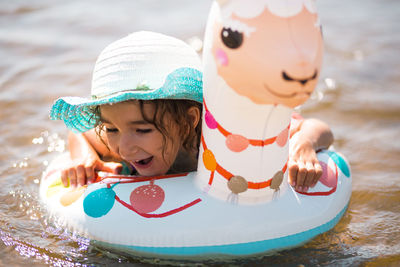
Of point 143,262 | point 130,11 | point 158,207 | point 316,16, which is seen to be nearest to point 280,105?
point 316,16

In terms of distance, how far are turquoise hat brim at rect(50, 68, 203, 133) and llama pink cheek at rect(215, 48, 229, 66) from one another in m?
0.31

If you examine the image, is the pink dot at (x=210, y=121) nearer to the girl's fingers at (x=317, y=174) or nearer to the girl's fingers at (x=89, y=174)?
the girl's fingers at (x=317, y=174)

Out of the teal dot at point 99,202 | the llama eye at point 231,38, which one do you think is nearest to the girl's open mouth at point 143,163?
the teal dot at point 99,202

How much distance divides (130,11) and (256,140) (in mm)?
5054

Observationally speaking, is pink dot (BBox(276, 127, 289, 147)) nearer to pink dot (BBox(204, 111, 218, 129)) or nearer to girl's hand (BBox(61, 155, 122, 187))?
pink dot (BBox(204, 111, 218, 129))

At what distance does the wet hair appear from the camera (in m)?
2.18

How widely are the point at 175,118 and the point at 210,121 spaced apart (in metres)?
0.33

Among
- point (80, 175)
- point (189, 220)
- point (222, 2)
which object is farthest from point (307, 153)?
point (80, 175)

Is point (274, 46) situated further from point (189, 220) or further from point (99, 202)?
point (99, 202)

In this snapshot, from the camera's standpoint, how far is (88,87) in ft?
14.5

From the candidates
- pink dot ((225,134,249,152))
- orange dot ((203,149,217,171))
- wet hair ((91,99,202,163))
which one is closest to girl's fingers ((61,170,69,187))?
wet hair ((91,99,202,163))

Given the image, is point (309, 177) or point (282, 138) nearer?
point (282, 138)

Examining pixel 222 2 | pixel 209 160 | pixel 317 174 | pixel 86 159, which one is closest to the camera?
pixel 222 2

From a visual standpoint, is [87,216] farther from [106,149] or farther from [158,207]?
[106,149]
